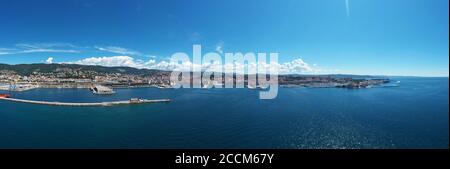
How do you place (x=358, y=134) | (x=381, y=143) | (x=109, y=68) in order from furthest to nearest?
1. (x=109, y=68)
2. (x=358, y=134)
3. (x=381, y=143)

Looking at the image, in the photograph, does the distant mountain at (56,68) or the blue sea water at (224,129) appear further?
the distant mountain at (56,68)

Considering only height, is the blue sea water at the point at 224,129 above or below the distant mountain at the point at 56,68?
below

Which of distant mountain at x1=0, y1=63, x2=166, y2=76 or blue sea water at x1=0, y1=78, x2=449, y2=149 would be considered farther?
distant mountain at x1=0, y1=63, x2=166, y2=76

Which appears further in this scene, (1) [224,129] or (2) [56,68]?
(2) [56,68]

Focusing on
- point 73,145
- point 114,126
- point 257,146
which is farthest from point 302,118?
point 73,145

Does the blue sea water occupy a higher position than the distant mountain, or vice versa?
the distant mountain

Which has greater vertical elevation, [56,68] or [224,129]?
[56,68]
